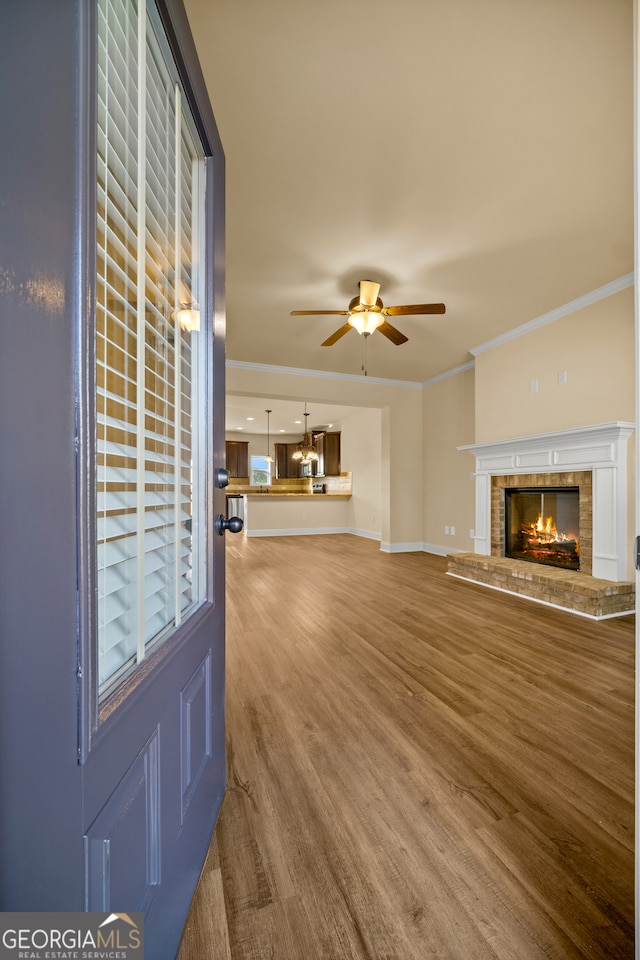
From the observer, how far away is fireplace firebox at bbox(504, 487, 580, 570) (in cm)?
382

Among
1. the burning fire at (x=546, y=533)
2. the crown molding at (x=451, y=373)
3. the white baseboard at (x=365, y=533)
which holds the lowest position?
the white baseboard at (x=365, y=533)

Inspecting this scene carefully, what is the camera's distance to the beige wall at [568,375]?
131 inches

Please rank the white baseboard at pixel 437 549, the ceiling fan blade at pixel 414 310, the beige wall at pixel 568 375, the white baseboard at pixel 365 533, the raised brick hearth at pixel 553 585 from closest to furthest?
the ceiling fan blade at pixel 414 310 < the raised brick hearth at pixel 553 585 < the beige wall at pixel 568 375 < the white baseboard at pixel 437 549 < the white baseboard at pixel 365 533

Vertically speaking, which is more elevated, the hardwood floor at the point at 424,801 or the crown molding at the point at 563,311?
the crown molding at the point at 563,311

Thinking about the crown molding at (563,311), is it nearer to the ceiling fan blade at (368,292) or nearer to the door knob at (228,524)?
the ceiling fan blade at (368,292)

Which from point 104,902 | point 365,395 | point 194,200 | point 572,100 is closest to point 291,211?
point 572,100

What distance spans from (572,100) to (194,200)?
75.6 inches

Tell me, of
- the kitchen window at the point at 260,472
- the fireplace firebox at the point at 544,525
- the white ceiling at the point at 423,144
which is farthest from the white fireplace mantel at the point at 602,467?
the kitchen window at the point at 260,472

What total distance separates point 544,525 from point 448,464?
1.83m

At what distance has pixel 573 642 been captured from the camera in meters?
2.60

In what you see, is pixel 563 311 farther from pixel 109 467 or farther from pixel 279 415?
pixel 279 415

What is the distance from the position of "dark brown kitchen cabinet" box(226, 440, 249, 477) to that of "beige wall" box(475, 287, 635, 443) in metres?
7.62

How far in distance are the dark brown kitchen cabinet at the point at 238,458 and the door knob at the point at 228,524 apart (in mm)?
10004

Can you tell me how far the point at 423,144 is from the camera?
79.8 inches
